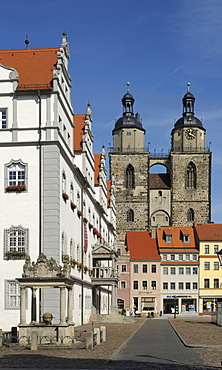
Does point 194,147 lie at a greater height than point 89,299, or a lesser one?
greater

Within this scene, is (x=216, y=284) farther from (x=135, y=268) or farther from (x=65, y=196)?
(x=65, y=196)

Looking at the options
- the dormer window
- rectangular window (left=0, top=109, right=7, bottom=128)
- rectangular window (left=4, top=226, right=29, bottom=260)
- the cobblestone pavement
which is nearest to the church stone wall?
the dormer window

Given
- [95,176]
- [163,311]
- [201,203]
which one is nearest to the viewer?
[95,176]

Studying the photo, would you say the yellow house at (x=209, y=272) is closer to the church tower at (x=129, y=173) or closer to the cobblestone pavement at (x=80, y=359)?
the church tower at (x=129, y=173)

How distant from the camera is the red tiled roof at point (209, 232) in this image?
9575 cm

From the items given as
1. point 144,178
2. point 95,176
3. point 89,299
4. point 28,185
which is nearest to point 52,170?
point 28,185

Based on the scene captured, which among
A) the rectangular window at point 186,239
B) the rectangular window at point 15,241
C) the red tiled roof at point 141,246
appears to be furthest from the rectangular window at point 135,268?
the rectangular window at point 15,241

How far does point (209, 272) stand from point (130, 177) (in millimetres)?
29819

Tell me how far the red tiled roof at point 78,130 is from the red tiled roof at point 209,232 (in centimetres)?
4645

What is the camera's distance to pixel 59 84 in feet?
121

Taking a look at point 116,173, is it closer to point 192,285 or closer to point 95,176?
point 192,285

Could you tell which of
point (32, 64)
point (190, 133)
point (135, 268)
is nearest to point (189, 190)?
point (190, 133)

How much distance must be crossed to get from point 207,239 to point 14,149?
6370 centimetres

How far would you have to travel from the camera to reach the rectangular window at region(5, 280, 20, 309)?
112ft
